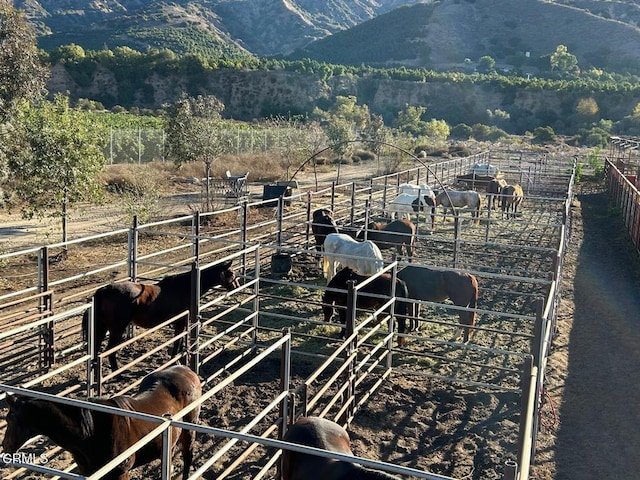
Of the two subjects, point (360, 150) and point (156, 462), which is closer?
point (156, 462)

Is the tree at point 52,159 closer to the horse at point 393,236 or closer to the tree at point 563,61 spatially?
the horse at point 393,236

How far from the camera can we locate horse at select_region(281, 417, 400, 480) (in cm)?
366

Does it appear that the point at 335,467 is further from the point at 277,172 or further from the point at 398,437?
the point at 277,172

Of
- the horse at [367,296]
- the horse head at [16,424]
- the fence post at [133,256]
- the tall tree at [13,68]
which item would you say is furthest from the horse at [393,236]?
the horse head at [16,424]

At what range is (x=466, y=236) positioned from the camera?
51.9ft

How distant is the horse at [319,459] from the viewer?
366cm

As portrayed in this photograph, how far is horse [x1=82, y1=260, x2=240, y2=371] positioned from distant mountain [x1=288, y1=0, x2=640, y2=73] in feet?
349

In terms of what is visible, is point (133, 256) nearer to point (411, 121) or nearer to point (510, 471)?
point (510, 471)

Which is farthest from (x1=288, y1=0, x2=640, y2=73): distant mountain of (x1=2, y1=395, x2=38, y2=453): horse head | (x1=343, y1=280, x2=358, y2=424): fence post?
(x1=2, y1=395, x2=38, y2=453): horse head

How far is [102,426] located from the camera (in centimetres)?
416

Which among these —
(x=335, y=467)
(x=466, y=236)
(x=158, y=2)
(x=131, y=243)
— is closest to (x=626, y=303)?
(x=466, y=236)

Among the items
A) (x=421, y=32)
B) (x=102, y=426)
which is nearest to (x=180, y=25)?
(x=421, y=32)

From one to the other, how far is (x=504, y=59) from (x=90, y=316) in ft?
391

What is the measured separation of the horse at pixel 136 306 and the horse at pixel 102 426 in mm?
2268
